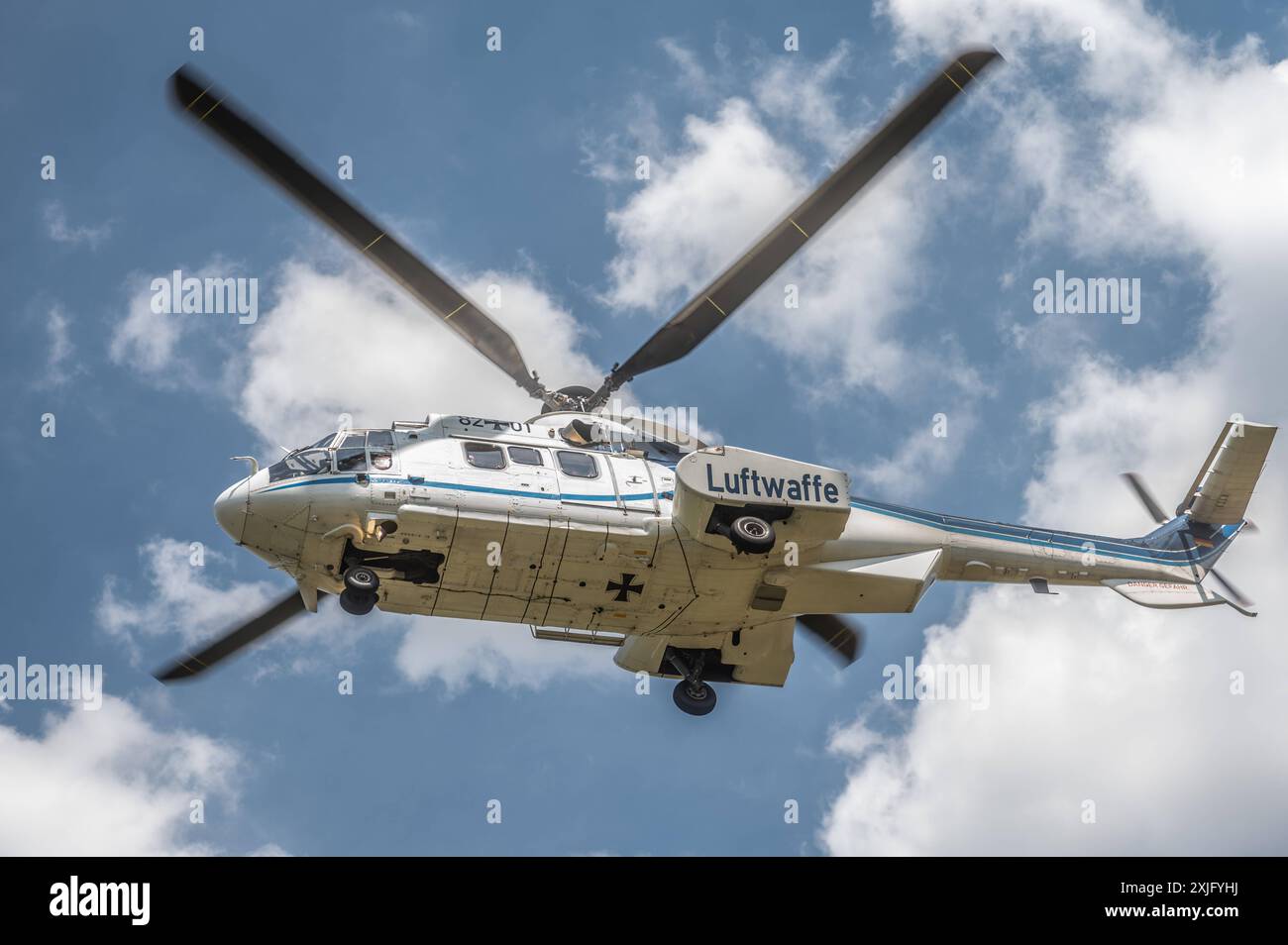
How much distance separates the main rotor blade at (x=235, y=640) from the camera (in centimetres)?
2353

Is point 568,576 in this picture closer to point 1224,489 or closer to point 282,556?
point 282,556

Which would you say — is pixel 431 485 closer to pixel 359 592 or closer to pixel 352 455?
pixel 352 455

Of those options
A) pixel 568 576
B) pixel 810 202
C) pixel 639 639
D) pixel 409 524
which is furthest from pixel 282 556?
pixel 810 202

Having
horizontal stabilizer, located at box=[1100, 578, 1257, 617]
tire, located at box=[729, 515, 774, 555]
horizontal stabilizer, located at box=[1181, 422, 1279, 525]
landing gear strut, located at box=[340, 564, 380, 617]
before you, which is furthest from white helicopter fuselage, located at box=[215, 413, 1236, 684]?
horizontal stabilizer, located at box=[1181, 422, 1279, 525]

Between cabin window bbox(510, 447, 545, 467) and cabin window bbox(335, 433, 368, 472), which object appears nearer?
cabin window bbox(335, 433, 368, 472)

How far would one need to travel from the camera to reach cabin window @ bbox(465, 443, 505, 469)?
2234 centimetres

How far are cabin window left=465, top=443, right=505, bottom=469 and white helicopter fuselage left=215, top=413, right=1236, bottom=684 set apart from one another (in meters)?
0.03

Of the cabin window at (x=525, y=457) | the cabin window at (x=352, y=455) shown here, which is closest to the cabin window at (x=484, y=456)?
the cabin window at (x=525, y=457)

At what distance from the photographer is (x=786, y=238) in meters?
24.6

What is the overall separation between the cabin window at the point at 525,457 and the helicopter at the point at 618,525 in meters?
A: 0.04

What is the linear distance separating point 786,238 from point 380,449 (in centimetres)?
779

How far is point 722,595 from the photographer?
23719 mm

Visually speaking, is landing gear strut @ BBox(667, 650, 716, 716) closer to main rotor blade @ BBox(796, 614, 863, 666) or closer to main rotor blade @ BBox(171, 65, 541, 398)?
main rotor blade @ BBox(796, 614, 863, 666)

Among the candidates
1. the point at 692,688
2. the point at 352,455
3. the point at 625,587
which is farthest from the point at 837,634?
the point at 352,455
